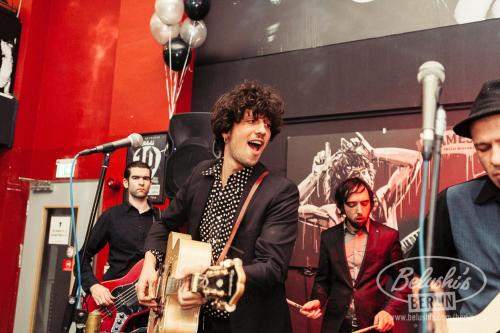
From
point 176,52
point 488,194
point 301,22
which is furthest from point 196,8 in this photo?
point 488,194

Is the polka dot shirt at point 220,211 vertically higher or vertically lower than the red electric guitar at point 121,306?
higher

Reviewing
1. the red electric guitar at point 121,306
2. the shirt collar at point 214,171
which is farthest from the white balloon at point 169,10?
the shirt collar at point 214,171

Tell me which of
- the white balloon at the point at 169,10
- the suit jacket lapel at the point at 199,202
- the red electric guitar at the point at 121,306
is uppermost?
the white balloon at the point at 169,10

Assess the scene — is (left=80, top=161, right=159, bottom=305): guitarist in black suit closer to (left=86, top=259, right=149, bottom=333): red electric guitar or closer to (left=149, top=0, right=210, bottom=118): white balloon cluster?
(left=86, top=259, right=149, bottom=333): red electric guitar

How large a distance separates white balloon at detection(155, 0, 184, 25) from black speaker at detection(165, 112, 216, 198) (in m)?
1.13

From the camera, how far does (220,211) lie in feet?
7.25

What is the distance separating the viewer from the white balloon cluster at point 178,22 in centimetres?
421

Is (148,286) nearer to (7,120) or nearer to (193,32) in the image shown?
(193,32)

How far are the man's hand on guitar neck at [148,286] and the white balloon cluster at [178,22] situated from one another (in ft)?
8.53

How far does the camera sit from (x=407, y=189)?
358 centimetres

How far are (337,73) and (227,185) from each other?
215 cm

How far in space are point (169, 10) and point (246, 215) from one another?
2.77 m

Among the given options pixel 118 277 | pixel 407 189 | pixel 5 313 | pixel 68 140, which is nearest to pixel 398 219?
pixel 407 189

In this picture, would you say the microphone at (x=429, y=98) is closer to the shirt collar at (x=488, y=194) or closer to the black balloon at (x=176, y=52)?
the shirt collar at (x=488, y=194)
